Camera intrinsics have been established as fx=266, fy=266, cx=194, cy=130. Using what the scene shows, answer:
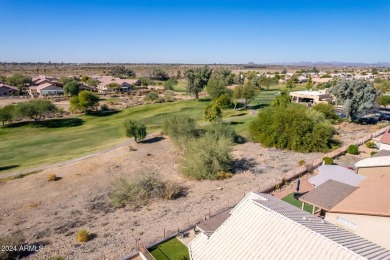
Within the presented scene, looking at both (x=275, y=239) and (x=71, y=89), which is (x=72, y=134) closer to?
(x=71, y=89)

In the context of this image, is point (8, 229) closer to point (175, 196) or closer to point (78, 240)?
point (78, 240)

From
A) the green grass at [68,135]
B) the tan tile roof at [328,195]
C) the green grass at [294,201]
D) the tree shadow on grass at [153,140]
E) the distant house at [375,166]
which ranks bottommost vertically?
the green grass at [68,135]

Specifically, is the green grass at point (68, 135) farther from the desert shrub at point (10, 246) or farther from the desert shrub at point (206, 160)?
the desert shrub at point (10, 246)

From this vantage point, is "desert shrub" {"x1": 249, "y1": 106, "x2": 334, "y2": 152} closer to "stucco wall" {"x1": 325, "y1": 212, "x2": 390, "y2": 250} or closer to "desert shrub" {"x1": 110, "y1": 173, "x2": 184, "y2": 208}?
"desert shrub" {"x1": 110, "y1": 173, "x2": 184, "y2": 208}

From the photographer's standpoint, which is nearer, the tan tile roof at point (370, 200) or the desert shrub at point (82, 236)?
the tan tile roof at point (370, 200)

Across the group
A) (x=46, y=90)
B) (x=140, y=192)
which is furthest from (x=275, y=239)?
(x=46, y=90)

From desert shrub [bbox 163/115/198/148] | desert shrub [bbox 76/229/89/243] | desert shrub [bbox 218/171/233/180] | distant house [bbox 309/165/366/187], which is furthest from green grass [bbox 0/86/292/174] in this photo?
distant house [bbox 309/165/366/187]

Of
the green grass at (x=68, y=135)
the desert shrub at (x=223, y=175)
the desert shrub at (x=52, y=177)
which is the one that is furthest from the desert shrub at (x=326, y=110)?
the desert shrub at (x=52, y=177)
